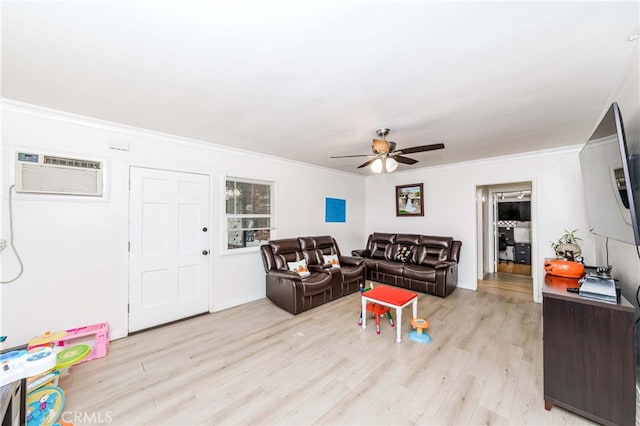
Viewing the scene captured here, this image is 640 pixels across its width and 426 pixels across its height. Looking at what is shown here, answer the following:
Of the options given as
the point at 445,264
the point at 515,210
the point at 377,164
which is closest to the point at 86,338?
the point at 377,164

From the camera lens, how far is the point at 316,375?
219cm

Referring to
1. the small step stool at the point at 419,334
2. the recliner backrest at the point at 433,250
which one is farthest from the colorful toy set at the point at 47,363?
the recliner backrest at the point at 433,250

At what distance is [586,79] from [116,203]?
461cm

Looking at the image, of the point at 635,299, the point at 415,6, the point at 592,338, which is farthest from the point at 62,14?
the point at 635,299

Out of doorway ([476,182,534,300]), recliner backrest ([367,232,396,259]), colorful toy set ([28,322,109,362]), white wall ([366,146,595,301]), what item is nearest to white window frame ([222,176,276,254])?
colorful toy set ([28,322,109,362])

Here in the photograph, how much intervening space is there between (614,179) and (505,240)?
680cm

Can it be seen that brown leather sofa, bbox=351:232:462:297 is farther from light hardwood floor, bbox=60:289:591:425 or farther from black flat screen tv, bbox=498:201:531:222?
black flat screen tv, bbox=498:201:531:222

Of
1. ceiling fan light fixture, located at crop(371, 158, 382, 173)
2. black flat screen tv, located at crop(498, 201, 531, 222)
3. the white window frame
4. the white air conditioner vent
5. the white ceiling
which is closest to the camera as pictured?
the white ceiling

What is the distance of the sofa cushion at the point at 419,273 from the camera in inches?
167

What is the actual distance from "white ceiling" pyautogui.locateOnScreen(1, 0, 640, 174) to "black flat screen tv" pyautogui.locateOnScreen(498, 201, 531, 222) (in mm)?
5189

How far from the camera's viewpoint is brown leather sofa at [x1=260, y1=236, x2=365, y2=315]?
3520 mm

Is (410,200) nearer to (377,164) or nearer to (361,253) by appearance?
(361,253)

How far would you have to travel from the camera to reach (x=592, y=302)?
1633 millimetres

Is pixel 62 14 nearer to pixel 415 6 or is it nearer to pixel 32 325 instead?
pixel 415 6
